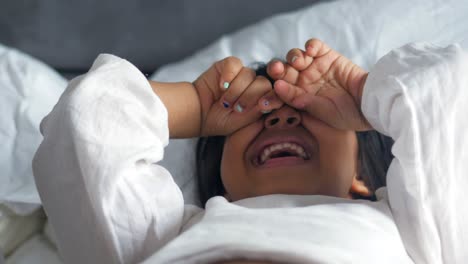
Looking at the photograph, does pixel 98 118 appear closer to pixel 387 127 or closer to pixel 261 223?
pixel 261 223

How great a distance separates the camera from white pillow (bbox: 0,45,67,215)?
0.89m

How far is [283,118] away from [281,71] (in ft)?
0.18

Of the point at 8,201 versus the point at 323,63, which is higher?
the point at 323,63

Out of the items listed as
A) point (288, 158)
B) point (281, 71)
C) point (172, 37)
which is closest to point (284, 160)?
point (288, 158)

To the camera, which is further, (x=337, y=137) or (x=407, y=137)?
(x=337, y=137)

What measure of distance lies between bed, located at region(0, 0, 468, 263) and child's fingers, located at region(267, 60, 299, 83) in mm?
215

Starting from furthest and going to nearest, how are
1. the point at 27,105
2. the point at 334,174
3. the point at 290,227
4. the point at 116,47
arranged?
the point at 116,47 → the point at 27,105 → the point at 334,174 → the point at 290,227

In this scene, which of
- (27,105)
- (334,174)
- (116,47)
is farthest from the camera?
(116,47)

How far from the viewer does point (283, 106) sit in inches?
31.1

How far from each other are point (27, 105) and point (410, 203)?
1.85 ft

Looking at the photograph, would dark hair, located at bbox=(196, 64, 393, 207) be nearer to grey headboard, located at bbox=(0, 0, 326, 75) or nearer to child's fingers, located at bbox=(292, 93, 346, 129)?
child's fingers, located at bbox=(292, 93, 346, 129)

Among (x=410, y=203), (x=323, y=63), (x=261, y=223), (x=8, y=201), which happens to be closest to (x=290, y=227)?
(x=261, y=223)

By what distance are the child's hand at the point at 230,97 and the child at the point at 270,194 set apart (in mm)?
36

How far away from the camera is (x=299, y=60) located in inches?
31.2
